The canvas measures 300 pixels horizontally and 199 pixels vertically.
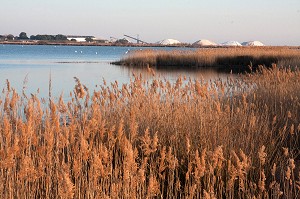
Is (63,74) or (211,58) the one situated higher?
(211,58)

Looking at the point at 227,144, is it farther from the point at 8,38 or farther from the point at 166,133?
the point at 8,38

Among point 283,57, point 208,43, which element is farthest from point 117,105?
point 208,43

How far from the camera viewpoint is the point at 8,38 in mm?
129125

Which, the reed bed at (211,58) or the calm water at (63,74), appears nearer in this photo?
the calm water at (63,74)

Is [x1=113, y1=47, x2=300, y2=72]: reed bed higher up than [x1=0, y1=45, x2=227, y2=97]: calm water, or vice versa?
[x1=113, y1=47, x2=300, y2=72]: reed bed

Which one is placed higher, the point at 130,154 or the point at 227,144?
the point at 130,154

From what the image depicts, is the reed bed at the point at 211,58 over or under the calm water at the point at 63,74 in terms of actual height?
over

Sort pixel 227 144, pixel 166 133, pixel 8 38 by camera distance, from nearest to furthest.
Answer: pixel 227 144 → pixel 166 133 → pixel 8 38

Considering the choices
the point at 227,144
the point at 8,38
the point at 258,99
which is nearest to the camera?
the point at 227,144

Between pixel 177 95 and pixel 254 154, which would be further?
pixel 177 95

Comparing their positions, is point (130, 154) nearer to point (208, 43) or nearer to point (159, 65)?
point (159, 65)

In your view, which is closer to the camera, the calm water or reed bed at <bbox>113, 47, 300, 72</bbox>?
the calm water

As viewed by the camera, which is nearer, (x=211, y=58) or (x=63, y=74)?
(x=63, y=74)

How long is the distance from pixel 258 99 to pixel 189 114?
2875 mm
